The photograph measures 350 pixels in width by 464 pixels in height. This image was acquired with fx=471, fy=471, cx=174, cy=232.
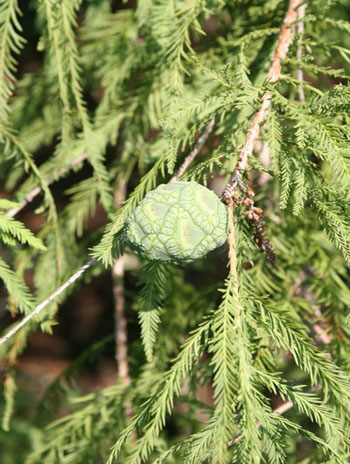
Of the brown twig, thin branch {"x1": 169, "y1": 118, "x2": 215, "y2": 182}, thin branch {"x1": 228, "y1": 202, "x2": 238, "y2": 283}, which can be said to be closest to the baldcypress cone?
thin branch {"x1": 228, "y1": 202, "x2": 238, "y2": 283}

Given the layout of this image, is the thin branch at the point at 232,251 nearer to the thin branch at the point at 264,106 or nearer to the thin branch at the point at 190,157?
the thin branch at the point at 264,106

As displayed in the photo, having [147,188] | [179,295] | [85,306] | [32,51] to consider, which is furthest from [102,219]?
[147,188]

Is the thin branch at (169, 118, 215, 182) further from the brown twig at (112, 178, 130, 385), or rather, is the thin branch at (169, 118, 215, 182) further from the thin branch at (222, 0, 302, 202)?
the brown twig at (112, 178, 130, 385)

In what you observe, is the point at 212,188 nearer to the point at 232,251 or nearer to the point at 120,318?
the point at 232,251

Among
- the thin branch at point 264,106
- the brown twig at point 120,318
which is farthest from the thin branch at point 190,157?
the brown twig at point 120,318

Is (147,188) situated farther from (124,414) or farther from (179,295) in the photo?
(124,414)
